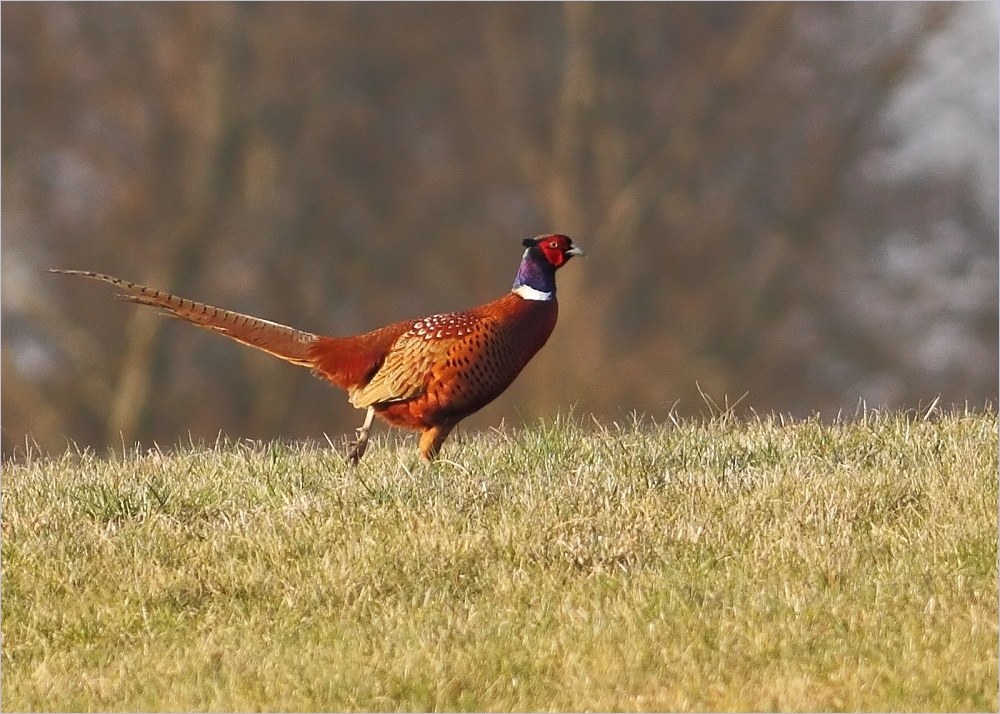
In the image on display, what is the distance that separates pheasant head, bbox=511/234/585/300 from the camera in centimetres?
761

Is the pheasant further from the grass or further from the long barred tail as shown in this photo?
the grass

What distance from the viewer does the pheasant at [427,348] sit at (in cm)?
732

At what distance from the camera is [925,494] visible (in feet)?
21.3

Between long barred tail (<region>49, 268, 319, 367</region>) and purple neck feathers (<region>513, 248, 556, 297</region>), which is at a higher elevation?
purple neck feathers (<region>513, 248, 556, 297</region>)

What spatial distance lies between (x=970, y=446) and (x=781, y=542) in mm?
2100

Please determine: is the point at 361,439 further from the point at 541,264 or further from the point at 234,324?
the point at 541,264

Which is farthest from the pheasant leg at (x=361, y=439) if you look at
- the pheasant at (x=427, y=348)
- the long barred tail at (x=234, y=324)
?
the long barred tail at (x=234, y=324)

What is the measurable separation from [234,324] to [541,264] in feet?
5.59

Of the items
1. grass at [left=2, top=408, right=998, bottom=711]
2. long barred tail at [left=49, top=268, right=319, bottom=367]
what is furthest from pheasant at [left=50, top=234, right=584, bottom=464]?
grass at [left=2, top=408, right=998, bottom=711]

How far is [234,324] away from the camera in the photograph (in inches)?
298

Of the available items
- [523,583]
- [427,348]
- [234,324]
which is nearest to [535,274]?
[427,348]

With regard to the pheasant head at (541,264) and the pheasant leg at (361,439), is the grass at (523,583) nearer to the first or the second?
the pheasant leg at (361,439)

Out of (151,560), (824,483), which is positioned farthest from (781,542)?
Answer: (151,560)

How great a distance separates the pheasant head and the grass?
0.89 metres
